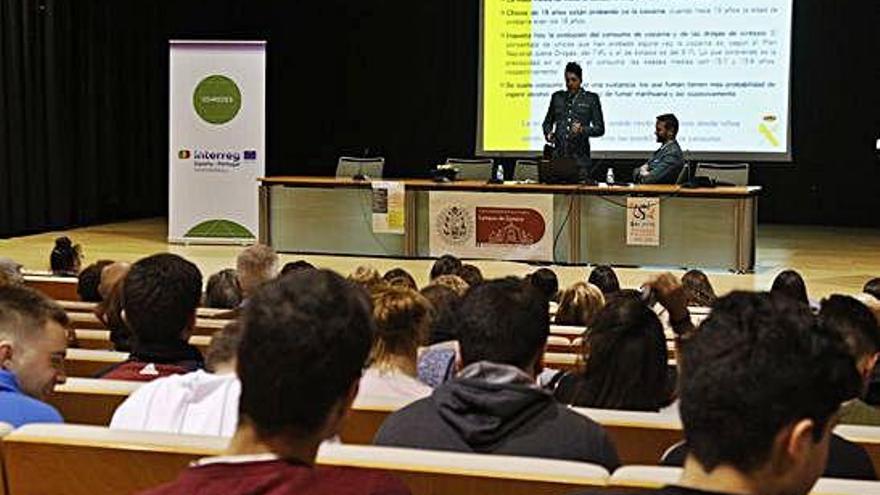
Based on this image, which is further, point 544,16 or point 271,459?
point 544,16

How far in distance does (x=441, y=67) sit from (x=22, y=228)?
4.70 metres

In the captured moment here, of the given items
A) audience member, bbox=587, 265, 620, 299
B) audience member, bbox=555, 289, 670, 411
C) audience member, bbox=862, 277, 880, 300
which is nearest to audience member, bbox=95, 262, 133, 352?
audience member, bbox=555, 289, 670, 411

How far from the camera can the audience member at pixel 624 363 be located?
287cm

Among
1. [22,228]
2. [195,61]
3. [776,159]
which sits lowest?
[22,228]

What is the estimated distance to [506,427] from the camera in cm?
226

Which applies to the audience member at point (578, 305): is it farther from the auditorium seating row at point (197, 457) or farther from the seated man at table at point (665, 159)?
the seated man at table at point (665, 159)

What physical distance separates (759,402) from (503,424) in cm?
92

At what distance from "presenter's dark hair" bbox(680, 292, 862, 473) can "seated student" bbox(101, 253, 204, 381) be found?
186 centimetres

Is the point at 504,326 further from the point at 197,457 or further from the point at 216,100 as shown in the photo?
the point at 216,100

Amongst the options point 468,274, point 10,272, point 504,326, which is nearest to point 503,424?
point 504,326

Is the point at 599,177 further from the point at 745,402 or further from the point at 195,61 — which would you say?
the point at 745,402

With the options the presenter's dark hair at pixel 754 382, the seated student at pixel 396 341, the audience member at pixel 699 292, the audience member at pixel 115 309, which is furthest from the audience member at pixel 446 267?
the presenter's dark hair at pixel 754 382

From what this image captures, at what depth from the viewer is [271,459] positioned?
1.50m

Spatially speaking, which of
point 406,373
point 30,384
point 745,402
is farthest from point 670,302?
point 745,402
